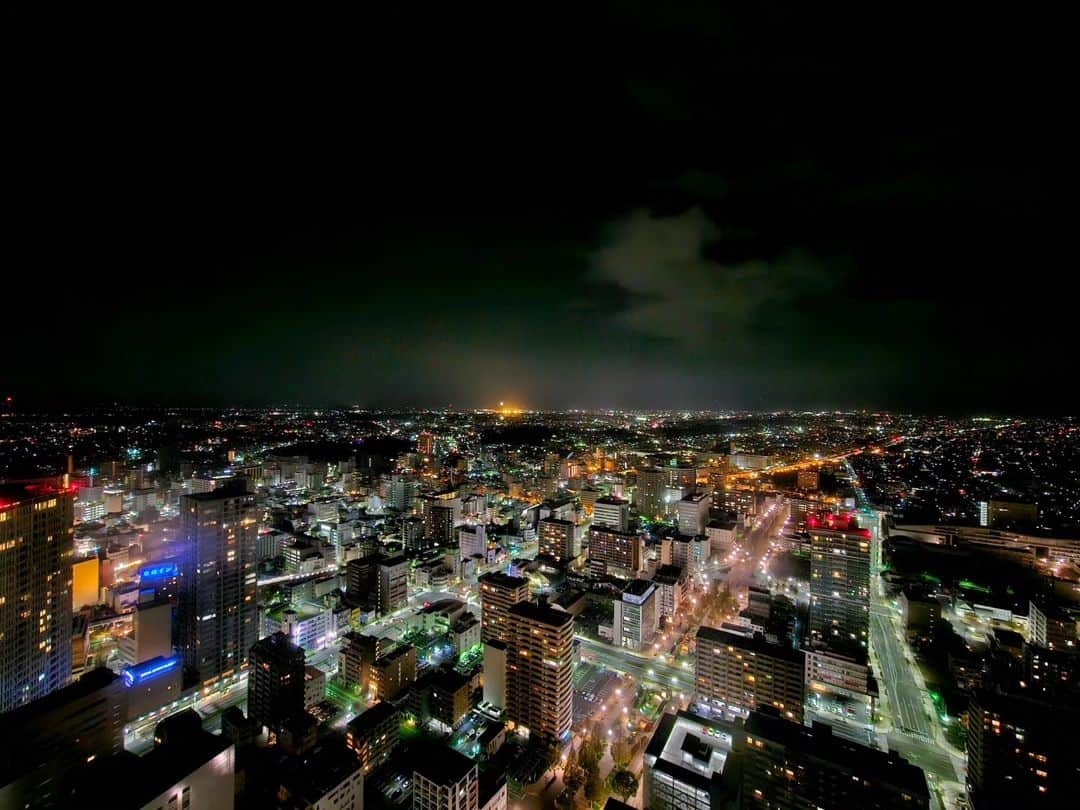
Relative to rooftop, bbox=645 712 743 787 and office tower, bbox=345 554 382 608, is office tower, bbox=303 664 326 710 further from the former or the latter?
rooftop, bbox=645 712 743 787

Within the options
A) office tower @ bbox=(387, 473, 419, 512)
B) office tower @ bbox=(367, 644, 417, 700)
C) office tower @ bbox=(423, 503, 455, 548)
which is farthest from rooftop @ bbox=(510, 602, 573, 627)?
office tower @ bbox=(387, 473, 419, 512)

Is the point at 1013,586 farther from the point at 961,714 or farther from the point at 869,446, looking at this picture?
the point at 869,446

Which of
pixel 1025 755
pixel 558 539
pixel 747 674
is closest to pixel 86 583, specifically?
pixel 558 539

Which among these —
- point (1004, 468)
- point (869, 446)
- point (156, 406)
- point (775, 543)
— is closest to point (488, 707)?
point (775, 543)

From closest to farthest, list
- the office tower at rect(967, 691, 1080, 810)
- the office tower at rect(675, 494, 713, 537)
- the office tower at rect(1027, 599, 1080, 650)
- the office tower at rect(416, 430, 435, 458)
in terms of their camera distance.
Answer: the office tower at rect(967, 691, 1080, 810)
the office tower at rect(1027, 599, 1080, 650)
the office tower at rect(675, 494, 713, 537)
the office tower at rect(416, 430, 435, 458)

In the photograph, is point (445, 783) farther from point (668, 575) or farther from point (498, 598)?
point (668, 575)
